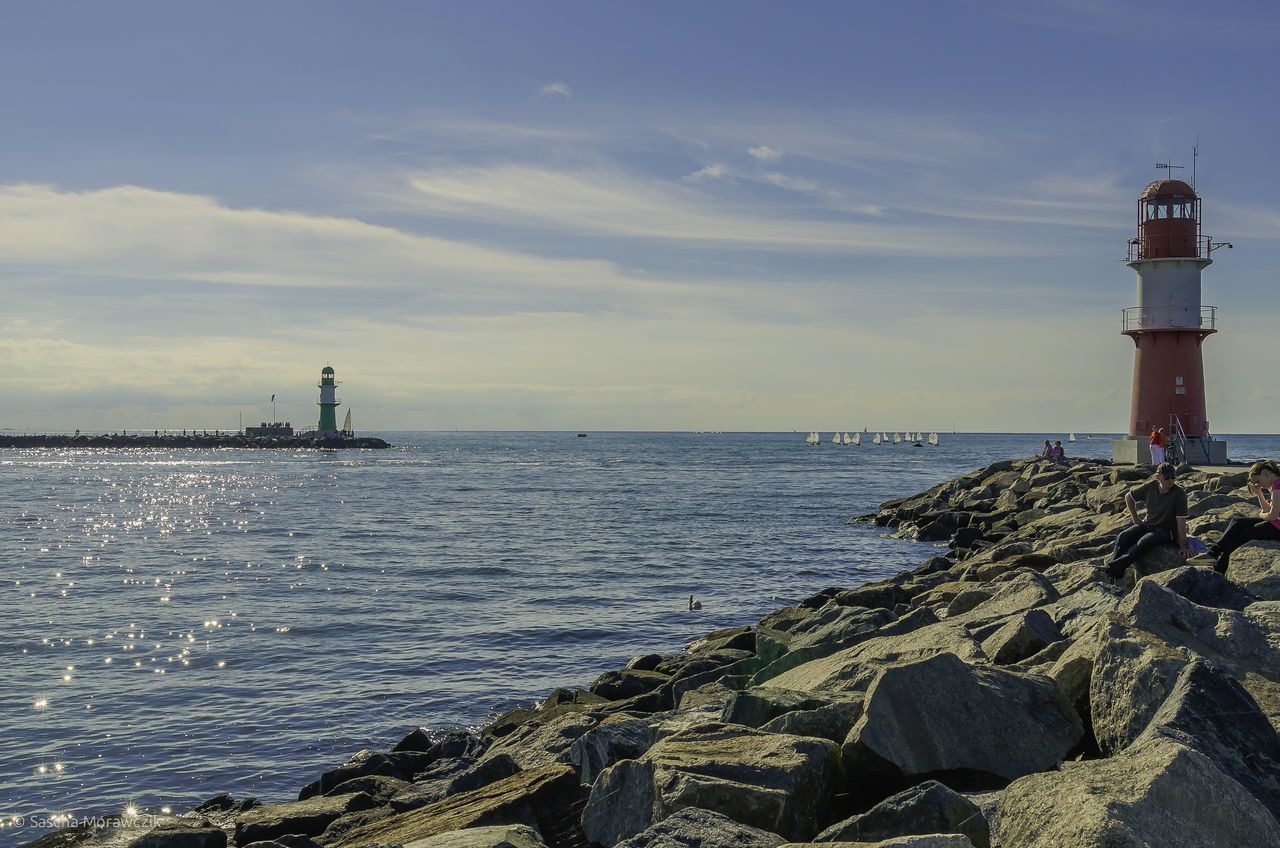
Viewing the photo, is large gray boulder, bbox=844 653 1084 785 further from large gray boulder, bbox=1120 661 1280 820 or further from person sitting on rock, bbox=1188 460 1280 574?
person sitting on rock, bbox=1188 460 1280 574

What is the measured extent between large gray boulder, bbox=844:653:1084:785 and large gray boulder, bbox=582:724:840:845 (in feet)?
1.02

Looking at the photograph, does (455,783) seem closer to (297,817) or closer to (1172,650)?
(297,817)

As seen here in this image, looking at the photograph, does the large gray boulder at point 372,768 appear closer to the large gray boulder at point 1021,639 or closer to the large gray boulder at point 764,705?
the large gray boulder at point 764,705

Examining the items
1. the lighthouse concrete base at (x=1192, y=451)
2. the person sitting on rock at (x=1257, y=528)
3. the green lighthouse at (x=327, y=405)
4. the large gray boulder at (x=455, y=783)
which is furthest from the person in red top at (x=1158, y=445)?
the green lighthouse at (x=327, y=405)

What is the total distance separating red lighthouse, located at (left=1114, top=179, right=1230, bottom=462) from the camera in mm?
29547

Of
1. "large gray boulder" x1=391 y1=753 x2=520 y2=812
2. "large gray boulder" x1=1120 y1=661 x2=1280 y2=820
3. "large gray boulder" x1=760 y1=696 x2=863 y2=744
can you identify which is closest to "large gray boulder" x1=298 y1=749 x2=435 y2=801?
"large gray boulder" x1=391 y1=753 x2=520 y2=812

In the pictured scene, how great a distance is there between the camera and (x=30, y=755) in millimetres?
10836

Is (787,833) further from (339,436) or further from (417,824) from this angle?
(339,436)

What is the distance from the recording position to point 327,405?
11919 centimetres

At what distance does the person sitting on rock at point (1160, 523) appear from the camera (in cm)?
1008

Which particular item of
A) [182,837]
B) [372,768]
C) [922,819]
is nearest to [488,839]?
[922,819]

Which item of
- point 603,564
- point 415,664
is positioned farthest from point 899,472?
point 415,664

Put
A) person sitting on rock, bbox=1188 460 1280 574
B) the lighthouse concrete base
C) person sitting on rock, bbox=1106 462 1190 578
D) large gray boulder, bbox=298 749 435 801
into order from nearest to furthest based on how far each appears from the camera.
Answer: large gray boulder, bbox=298 749 435 801, person sitting on rock, bbox=1188 460 1280 574, person sitting on rock, bbox=1106 462 1190 578, the lighthouse concrete base

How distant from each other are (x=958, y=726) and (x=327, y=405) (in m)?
121
